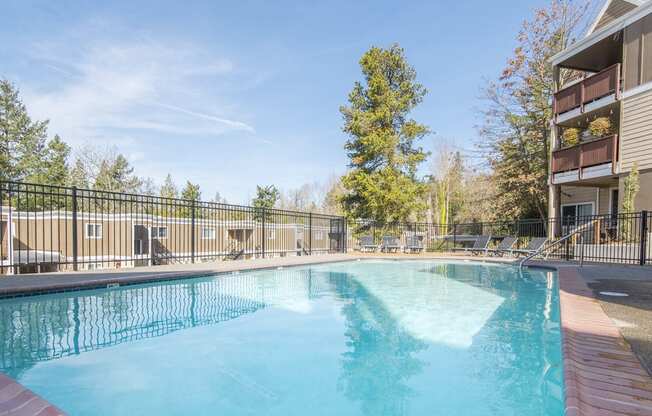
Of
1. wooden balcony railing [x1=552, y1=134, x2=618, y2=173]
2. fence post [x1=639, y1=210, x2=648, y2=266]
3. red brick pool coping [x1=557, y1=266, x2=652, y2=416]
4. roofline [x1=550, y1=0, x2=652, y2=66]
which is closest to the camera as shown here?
red brick pool coping [x1=557, y1=266, x2=652, y2=416]

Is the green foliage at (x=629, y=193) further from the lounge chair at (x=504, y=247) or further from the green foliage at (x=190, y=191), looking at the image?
the green foliage at (x=190, y=191)

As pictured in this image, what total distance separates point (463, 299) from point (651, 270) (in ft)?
15.2

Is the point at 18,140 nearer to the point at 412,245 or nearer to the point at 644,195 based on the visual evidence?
the point at 412,245

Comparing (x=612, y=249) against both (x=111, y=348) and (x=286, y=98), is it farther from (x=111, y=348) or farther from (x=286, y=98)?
(x=286, y=98)

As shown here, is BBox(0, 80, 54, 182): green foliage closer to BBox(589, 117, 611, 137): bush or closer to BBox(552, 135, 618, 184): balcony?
BBox(552, 135, 618, 184): balcony

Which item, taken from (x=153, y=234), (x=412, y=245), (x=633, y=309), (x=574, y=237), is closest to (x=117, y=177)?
(x=153, y=234)

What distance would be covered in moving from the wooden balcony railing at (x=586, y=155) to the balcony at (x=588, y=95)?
118 cm

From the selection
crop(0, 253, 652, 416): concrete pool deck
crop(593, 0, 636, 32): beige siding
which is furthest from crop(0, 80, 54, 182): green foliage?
crop(593, 0, 636, 32): beige siding

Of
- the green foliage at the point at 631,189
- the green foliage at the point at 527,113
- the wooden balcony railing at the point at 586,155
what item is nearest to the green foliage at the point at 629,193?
the green foliage at the point at 631,189

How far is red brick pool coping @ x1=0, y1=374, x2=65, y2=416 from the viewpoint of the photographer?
72.6 inches

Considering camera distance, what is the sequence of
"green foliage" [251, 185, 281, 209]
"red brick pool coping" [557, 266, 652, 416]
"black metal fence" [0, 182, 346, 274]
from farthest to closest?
"green foliage" [251, 185, 281, 209]
"black metal fence" [0, 182, 346, 274]
"red brick pool coping" [557, 266, 652, 416]

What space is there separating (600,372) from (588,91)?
1319 cm

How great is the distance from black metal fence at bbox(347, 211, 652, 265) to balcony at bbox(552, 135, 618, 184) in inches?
57.8

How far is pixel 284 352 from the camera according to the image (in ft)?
11.7
